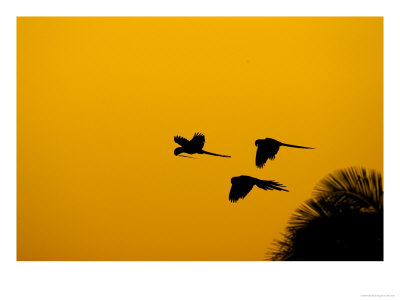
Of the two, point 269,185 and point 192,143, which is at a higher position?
point 192,143

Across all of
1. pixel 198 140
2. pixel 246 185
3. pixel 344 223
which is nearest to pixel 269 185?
pixel 246 185

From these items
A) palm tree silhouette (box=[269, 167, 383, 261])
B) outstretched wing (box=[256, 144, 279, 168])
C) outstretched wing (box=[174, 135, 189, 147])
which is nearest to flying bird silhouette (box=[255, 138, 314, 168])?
outstretched wing (box=[256, 144, 279, 168])

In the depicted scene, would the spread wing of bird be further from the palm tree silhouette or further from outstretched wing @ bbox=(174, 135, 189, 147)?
the palm tree silhouette

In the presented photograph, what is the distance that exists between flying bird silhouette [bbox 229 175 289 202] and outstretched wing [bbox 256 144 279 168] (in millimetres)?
108

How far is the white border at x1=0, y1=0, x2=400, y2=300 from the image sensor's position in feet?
9.52

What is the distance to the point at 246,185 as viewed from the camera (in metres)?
3.01

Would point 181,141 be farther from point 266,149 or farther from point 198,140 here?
point 266,149

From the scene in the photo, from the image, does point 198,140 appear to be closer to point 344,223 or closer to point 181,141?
point 181,141

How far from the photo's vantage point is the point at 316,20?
3.02 m
